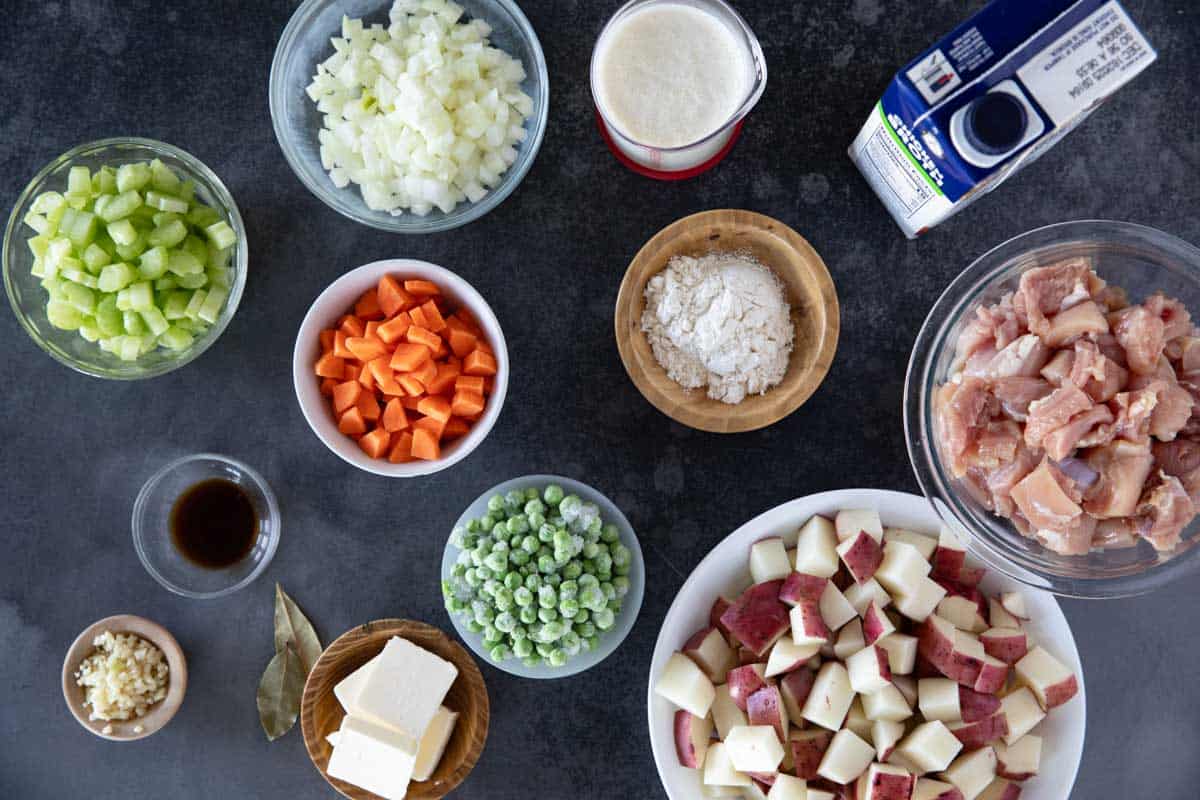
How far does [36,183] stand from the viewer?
78.2 inches

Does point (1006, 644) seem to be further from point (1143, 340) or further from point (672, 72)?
point (672, 72)

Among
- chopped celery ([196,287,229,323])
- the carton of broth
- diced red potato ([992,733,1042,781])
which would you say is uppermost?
chopped celery ([196,287,229,323])

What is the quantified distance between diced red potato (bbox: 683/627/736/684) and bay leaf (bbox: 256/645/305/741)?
95cm

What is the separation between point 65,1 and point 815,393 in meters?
2.01

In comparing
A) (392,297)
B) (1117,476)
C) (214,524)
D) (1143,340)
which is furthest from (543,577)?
(1143,340)

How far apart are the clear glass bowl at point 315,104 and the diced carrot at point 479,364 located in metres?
0.30

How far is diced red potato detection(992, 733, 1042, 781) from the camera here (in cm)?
183

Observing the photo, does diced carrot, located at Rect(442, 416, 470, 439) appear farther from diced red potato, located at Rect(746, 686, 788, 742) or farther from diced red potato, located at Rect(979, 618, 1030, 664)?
diced red potato, located at Rect(979, 618, 1030, 664)

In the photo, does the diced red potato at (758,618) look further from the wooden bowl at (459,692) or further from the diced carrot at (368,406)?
the diced carrot at (368,406)

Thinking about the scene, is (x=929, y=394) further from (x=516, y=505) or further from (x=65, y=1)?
(x=65, y=1)

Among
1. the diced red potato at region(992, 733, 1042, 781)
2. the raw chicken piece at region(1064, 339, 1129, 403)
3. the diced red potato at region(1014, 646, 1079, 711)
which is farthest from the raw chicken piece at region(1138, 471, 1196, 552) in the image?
the diced red potato at region(992, 733, 1042, 781)

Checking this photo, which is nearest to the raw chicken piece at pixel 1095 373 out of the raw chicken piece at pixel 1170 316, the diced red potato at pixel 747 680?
the raw chicken piece at pixel 1170 316

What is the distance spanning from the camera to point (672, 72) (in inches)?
70.6

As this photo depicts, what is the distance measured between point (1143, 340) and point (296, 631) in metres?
1.88
